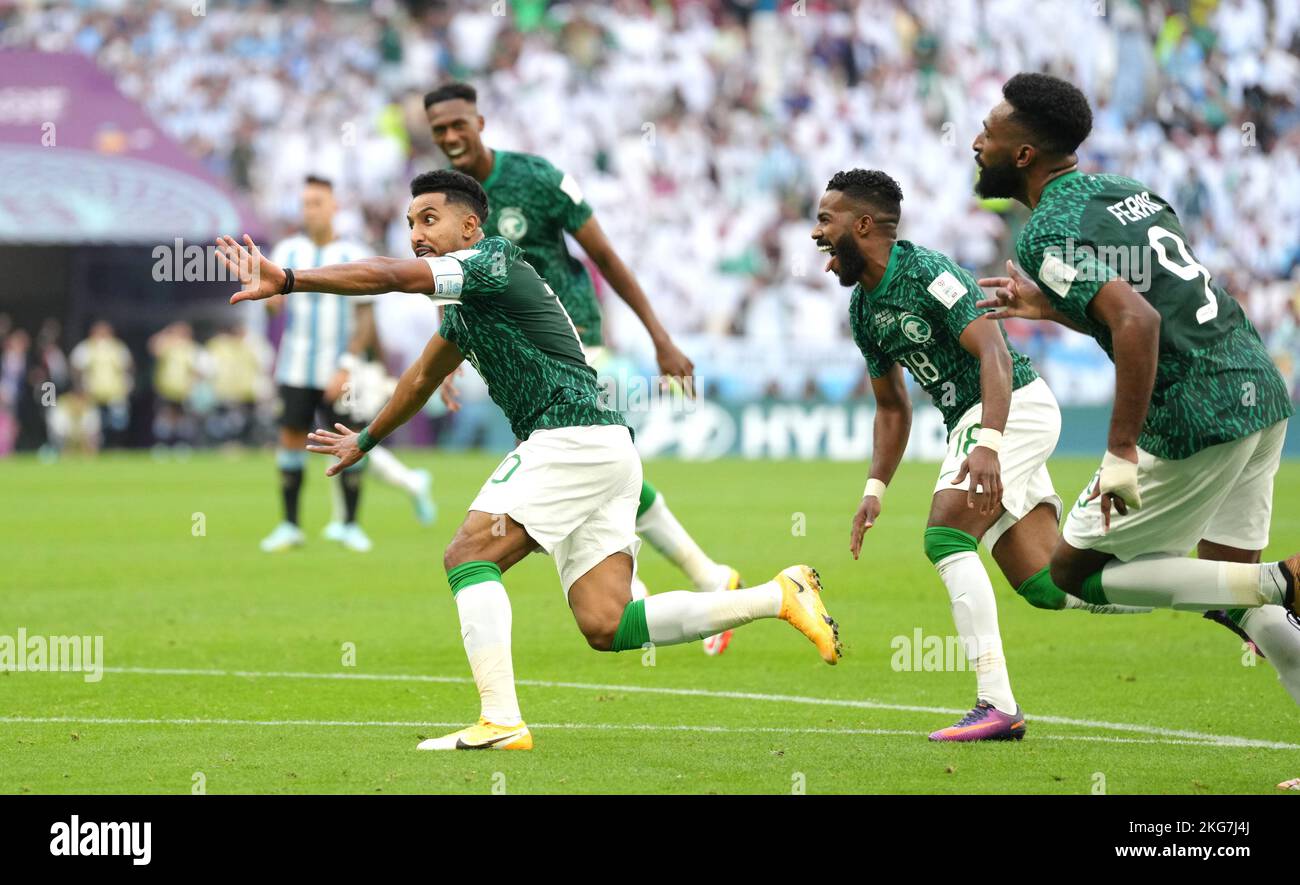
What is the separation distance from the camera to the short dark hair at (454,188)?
6.97m

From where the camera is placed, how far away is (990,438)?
21.3 feet

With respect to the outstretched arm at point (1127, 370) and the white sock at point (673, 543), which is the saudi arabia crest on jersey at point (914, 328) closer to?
the outstretched arm at point (1127, 370)

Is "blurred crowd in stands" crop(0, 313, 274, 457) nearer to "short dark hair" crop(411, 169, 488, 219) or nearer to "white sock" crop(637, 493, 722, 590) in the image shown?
"white sock" crop(637, 493, 722, 590)

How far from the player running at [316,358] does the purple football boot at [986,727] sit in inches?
320

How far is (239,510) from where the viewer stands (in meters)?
18.8

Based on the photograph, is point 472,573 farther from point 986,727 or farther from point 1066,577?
point 1066,577

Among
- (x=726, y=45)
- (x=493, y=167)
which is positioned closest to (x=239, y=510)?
(x=493, y=167)

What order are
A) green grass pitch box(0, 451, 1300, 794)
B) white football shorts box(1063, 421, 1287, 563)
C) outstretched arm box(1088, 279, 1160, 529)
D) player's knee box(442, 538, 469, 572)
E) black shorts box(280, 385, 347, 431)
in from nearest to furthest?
outstretched arm box(1088, 279, 1160, 529), white football shorts box(1063, 421, 1287, 563), green grass pitch box(0, 451, 1300, 794), player's knee box(442, 538, 469, 572), black shorts box(280, 385, 347, 431)

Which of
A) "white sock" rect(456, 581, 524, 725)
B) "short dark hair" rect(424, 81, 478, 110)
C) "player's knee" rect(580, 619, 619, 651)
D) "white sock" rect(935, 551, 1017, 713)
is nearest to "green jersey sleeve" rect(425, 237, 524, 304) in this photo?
"white sock" rect(456, 581, 524, 725)

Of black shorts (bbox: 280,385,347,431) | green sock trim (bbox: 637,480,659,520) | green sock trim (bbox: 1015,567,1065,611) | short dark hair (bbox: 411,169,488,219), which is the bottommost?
green sock trim (bbox: 1015,567,1065,611)

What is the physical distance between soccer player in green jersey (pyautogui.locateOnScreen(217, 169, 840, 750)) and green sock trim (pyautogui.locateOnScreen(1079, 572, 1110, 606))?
99 cm

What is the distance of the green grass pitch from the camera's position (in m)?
6.21

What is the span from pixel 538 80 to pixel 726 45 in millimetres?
3387

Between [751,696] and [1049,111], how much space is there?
3.20 m
